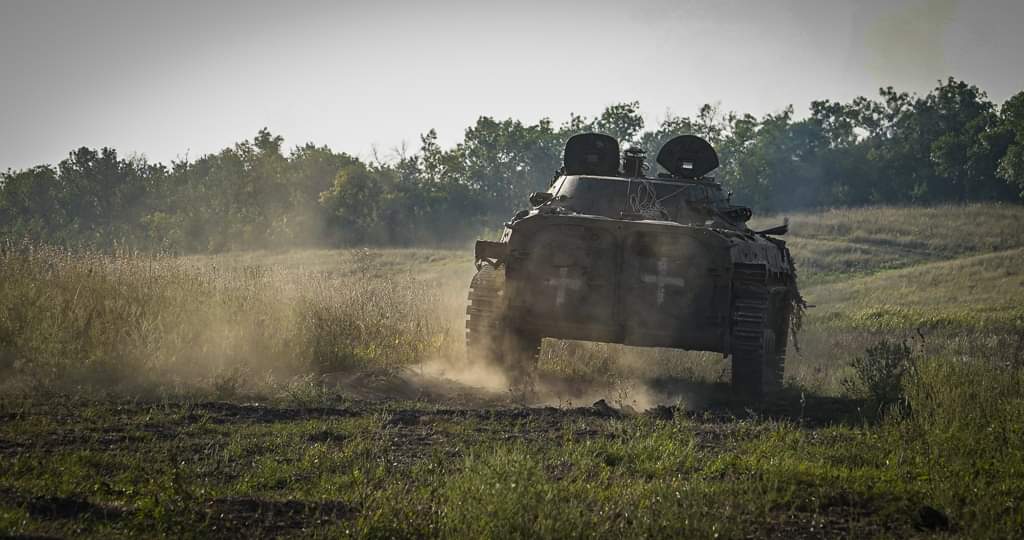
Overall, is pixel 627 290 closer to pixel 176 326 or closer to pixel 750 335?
pixel 750 335

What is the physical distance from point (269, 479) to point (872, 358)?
706 cm

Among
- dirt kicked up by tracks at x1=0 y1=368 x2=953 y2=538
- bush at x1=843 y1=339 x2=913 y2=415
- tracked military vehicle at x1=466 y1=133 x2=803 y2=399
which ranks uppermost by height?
tracked military vehicle at x1=466 y1=133 x2=803 y2=399

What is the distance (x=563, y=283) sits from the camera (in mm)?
11852

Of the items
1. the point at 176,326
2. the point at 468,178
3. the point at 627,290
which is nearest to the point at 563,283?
the point at 627,290

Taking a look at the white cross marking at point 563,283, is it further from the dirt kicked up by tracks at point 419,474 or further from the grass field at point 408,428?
the dirt kicked up by tracks at point 419,474

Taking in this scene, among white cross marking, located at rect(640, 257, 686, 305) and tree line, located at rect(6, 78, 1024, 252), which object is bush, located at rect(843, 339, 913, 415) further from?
tree line, located at rect(6, 78, 1024, 252)

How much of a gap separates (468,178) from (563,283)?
187 feet

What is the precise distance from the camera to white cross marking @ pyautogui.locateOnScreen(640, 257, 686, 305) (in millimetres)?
11664

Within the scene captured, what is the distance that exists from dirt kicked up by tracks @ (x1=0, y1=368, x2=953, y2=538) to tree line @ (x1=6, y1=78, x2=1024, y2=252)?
4552 cm

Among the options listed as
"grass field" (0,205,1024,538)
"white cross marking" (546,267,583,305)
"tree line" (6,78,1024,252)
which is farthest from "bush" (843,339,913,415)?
"tree line" (6,78,1024,252)

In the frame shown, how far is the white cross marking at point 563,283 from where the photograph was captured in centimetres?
1182

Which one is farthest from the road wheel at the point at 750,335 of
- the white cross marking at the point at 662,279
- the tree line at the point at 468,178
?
the tree line at the point at 468,178

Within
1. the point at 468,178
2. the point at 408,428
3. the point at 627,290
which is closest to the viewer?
the point at 408,428

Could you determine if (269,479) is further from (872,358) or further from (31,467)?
(872,358)
